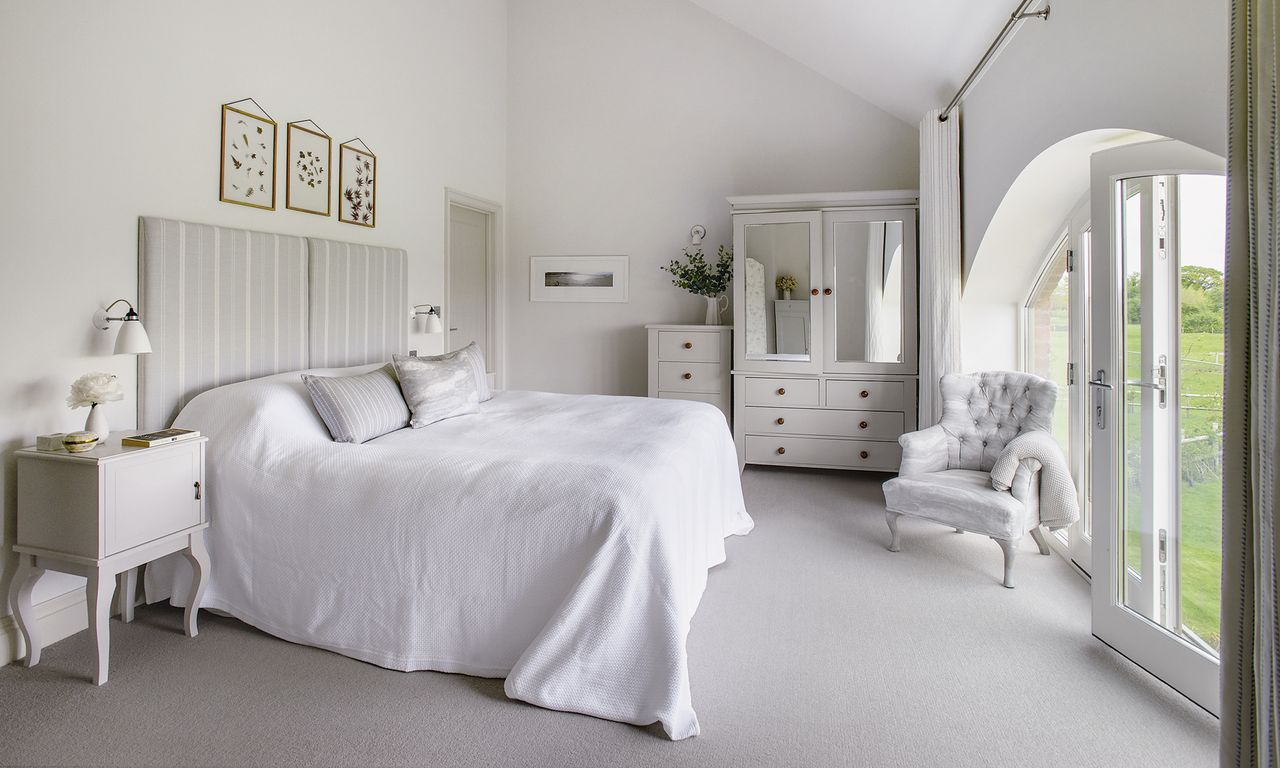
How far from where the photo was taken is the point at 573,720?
2035 millimetres

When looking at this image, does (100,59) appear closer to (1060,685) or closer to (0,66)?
(0,66)

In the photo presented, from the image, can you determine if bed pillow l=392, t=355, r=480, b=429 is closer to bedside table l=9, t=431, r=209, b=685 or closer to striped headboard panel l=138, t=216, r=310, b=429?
striped headboard panel l=138, t=216, r=310, b=429

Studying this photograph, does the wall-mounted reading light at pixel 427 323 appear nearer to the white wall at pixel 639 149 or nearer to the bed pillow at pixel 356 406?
the bed pillow at pixel 356 406

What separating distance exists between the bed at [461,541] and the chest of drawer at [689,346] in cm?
221

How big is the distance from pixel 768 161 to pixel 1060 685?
4.16m

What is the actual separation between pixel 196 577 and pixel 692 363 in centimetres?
345

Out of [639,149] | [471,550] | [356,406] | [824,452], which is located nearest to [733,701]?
[471,550]

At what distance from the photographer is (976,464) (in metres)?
3.64

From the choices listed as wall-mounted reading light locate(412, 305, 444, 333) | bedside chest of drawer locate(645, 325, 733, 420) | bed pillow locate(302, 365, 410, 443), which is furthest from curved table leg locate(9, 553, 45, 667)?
bedside chest of drawer locate(645, 325, 733, 420)

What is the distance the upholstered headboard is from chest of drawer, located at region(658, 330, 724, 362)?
2.01 meters

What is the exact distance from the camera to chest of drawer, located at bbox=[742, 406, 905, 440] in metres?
4.83

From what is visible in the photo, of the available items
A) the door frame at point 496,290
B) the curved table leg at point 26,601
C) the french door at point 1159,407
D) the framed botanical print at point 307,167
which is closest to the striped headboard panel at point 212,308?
the framed botanical print at point 307,167

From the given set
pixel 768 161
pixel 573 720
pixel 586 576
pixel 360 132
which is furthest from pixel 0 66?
pixel 768 161

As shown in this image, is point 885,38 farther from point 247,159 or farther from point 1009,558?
point 247,159
